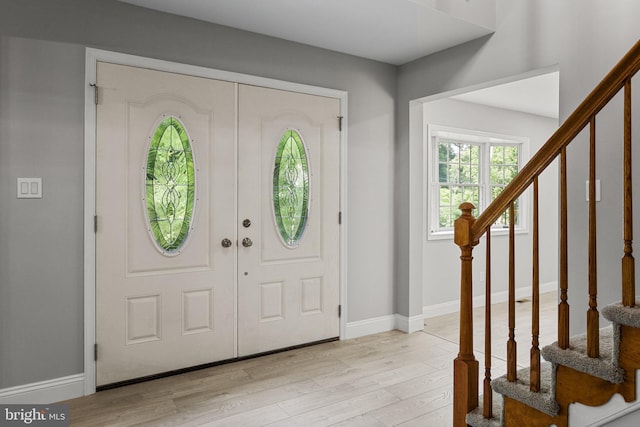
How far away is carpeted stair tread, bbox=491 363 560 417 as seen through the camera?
167 cm

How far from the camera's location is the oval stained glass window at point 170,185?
2.93 meters

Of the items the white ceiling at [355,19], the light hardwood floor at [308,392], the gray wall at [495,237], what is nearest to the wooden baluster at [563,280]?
the light hardwood floor at [308,392]

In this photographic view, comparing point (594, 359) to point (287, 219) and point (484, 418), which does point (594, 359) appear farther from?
point (287, 219)

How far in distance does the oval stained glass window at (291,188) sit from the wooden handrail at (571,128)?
1828mm

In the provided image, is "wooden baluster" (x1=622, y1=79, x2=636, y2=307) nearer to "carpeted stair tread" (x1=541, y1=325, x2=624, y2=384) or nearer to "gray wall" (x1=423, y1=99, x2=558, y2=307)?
"carpeted stair tread" (x1=541, y1=325, x2=624, y2=384)

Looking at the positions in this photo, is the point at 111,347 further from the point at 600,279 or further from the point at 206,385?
the point at 600,279

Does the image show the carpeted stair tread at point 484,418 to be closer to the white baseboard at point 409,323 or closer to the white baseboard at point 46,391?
the white baseboard at point 409,323

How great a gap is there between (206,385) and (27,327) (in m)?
1.17

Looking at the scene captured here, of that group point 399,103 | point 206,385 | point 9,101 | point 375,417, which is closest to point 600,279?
point 375,417

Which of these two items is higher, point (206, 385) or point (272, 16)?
point (272, 16)

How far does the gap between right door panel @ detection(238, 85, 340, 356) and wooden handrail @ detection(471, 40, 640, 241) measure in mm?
1835

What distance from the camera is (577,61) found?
2.67 metres

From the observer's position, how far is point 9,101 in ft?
8.05

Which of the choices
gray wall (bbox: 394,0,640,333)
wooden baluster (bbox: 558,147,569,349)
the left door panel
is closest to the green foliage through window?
gray wall (bbox: 394,0,640,333)
